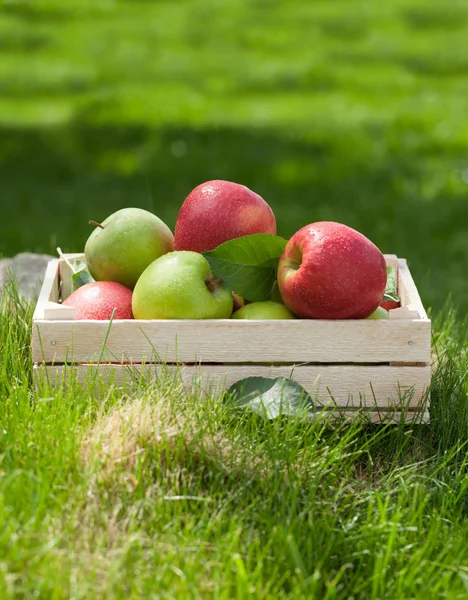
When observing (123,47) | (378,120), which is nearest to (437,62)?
(378,120)

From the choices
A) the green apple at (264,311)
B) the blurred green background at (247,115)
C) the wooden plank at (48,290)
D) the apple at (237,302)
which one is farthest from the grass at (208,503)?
the blurred green background at (247,115)

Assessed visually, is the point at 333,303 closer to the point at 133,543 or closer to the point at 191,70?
the point at 133,543

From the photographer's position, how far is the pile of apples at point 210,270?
2.48 m

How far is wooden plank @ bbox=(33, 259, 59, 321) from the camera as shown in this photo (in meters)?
2.59

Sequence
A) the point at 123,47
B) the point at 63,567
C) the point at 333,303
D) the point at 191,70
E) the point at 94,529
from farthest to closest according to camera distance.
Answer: the point at 123,47, the point at 191,70, the point at 333,303, the point at 94,529, the point at 63,567

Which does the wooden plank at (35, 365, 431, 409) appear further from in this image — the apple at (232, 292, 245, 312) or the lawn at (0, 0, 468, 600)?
the apple at (232, 292, 245, 312)

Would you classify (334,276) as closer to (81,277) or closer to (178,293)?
(178,293)

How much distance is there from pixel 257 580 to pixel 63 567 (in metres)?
0.38

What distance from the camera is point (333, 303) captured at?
2482 mm

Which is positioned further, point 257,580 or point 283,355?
point 283,355

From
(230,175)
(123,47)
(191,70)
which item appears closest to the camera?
(230,175)

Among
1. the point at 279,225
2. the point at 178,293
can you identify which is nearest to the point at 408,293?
the point at 178,293

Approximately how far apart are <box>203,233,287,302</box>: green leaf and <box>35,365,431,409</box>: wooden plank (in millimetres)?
246

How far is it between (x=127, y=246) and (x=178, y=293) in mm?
347
